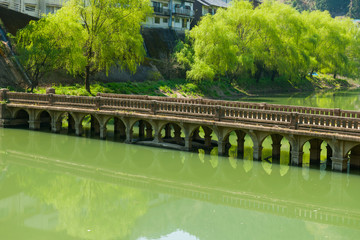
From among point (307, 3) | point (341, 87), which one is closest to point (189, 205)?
point (341, 87)

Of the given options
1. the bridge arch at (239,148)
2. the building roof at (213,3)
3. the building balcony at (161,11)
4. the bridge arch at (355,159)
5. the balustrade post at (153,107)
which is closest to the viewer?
the bridge arch at (355,159)

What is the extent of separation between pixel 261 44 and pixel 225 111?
4476 cm

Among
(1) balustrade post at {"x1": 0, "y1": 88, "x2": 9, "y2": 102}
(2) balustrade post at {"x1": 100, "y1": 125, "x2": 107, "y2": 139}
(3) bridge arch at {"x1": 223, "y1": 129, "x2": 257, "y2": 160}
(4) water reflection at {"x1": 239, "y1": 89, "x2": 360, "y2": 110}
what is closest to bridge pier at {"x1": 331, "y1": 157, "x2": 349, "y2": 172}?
(3) bridge arch at {"x1": 223, "y1": 129, "x2": 257, "y2": 160}

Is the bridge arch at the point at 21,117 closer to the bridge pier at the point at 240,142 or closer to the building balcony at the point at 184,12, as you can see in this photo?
the bridge pier at the point at 240,142

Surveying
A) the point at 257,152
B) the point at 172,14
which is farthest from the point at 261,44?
the point at 257,152

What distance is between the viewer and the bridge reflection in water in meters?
19.0

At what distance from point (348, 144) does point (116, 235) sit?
12.5 metres

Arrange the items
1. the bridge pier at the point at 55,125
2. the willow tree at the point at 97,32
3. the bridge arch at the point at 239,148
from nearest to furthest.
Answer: the bridge arch at the point at 239,148
the bridge pier at the point at 55,125
the willow tree at the point at 97,32

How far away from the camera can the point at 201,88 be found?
64.2 m

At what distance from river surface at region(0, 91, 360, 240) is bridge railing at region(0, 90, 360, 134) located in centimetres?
252

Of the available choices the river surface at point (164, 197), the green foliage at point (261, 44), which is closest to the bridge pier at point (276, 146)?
the river surface at point (164, 197)

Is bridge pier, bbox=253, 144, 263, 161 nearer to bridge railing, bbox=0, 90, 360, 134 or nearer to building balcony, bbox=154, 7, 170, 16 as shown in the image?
bridge railing, bbox=0, 90, 360, 134

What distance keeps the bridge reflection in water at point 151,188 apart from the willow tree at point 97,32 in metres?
14.2

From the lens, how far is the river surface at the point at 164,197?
17.7 m
